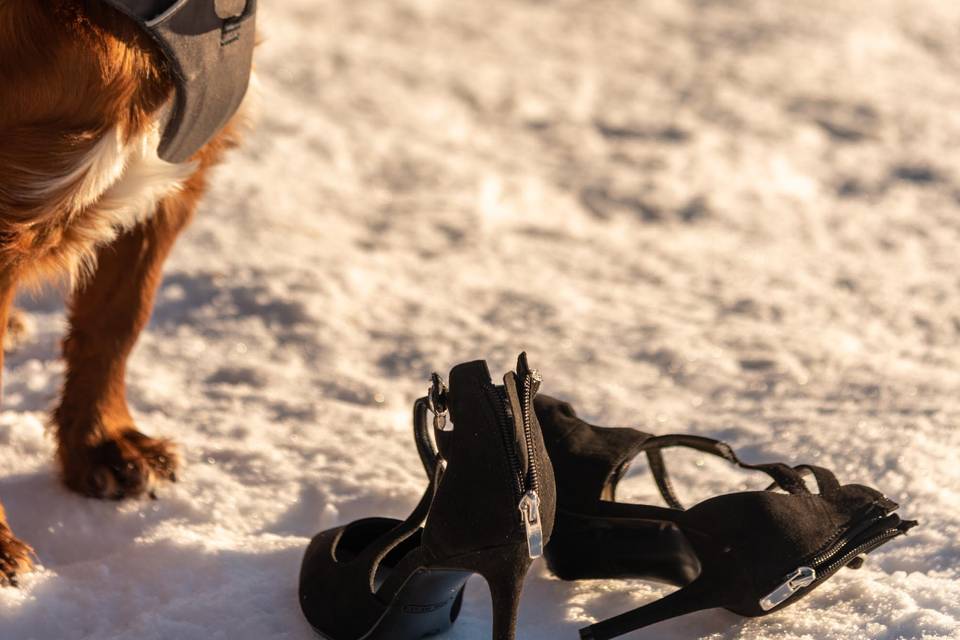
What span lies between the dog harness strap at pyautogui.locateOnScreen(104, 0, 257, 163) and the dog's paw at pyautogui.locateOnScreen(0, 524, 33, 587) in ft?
2.19

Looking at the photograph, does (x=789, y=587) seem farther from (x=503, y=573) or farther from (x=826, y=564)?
(x=503, y=573)

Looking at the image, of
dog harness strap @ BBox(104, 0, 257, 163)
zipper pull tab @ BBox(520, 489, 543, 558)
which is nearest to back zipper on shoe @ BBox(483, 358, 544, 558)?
zipper pull tab @ BBox(520, 489, 543, 558)

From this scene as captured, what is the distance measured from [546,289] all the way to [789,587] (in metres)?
1.57

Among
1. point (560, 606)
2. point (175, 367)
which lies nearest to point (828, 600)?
point (560, 606)

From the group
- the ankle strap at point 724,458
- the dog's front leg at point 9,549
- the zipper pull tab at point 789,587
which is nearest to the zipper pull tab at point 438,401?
the ankle strap at point 724,458

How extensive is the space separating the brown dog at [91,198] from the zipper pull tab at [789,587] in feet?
3.72

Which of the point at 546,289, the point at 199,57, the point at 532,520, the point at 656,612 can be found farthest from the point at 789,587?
the point at 546,289

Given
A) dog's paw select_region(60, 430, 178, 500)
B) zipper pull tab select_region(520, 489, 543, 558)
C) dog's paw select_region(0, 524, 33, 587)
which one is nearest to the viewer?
zipper pull tab select_region(520, 489, 543, 558)

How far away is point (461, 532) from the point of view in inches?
58.5

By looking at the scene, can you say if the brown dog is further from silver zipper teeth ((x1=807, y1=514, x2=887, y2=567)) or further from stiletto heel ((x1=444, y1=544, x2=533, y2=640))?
silver zipper teeth ((x1=807, y1=514, x2=887, y2=567))

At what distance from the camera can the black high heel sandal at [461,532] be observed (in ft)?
4.80

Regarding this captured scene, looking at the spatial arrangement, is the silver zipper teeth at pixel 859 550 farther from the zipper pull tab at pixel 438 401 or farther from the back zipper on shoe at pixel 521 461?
the zipper pull tab at pixel 438 401

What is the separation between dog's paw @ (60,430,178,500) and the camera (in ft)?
6.69

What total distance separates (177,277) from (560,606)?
1.65 meters
